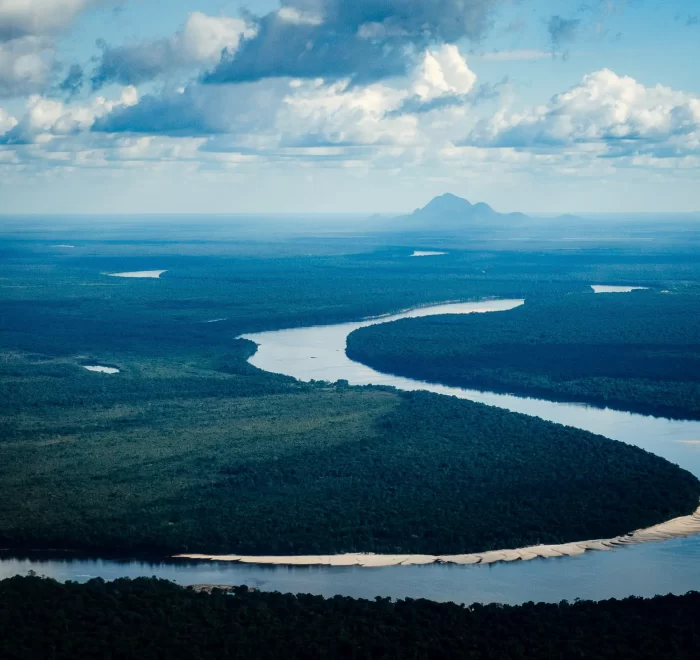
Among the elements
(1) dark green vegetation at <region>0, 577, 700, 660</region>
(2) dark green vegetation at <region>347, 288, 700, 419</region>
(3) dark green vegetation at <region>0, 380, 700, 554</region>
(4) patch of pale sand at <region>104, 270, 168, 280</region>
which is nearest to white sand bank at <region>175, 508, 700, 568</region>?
(3) dark green vegetation at <region>0, 380, 700, 554</region>

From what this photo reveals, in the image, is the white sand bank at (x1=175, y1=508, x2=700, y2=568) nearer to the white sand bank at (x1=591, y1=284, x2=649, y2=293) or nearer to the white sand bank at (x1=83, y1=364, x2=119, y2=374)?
the white sand bank at (x1=83, y1=364, x2=119, y2=374)

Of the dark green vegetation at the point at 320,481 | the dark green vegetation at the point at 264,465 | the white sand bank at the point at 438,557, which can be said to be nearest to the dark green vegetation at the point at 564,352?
the dark green vegetation at the point at 264,465

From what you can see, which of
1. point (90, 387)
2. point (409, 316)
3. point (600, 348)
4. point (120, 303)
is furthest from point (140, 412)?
point (120, 303)

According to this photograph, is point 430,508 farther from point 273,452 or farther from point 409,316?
point 409,316

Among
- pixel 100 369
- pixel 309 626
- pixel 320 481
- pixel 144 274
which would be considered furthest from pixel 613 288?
pixel 309 626

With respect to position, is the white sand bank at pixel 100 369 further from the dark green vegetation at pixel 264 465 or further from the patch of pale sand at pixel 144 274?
the patch of pale sand at pixel 144 274

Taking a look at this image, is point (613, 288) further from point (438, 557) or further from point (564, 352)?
point (438, 557)
